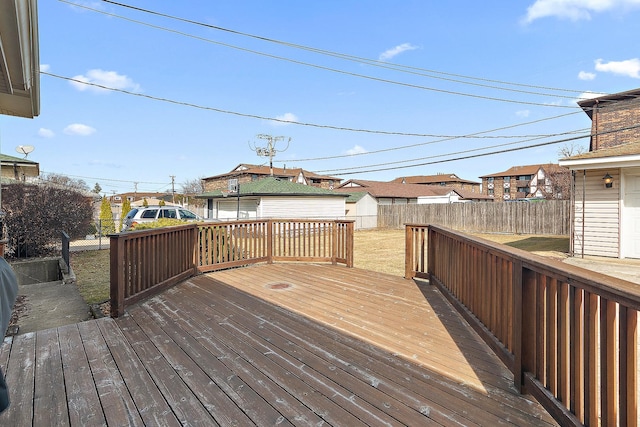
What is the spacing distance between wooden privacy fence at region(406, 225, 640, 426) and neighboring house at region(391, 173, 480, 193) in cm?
4837

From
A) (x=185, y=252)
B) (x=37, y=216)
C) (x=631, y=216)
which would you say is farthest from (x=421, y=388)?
(x=37, y=216)

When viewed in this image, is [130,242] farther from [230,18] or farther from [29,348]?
[230,18]

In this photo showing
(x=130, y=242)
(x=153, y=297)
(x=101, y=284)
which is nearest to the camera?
(x=130, y=242)

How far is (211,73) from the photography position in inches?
518

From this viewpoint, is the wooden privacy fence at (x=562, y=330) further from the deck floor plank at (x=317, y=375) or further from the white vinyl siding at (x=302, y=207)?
the white vinyl siding at (x=302, y=207)

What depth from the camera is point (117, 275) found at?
340 centimetres

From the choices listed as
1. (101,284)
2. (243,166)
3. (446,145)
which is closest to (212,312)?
(101,284)

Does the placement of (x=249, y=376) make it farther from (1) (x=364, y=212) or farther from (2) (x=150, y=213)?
(1) (x=364, y=212)

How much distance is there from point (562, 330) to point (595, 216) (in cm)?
937

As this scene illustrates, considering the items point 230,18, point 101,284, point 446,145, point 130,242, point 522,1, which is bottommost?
point 101,284

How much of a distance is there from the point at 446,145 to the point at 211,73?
14.9 meters

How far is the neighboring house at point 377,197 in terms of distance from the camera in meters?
Result: 23.9

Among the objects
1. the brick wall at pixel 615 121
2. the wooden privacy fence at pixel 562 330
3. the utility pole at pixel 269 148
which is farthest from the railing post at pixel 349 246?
the utility pole at pixel 269 148

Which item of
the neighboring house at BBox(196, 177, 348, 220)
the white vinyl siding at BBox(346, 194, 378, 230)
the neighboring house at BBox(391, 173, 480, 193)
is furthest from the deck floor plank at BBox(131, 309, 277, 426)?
the neighboring house at BBox(391, 173, 480, 193)
